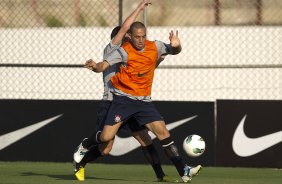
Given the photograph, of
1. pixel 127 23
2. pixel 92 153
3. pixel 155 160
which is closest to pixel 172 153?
pixel 155 160

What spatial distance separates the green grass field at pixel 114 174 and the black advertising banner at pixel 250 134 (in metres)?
0.29

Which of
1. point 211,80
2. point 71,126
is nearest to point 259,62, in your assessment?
point 211,80

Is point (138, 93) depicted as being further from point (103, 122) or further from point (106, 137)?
point (103, 122)

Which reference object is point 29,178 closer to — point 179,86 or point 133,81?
point 133,81

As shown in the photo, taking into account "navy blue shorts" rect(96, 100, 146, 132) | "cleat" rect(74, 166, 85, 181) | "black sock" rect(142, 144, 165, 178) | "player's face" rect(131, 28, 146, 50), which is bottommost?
"cleat" rect(74, 166, 85, 181)

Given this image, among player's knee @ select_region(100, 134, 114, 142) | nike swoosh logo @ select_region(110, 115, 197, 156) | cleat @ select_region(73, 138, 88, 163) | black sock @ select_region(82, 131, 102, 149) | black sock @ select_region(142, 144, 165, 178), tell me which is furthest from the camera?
nike swoosh logo @ select_region(110, 115, 197, 156)

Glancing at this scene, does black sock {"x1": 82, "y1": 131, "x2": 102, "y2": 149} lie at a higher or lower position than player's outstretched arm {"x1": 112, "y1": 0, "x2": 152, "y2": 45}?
lower

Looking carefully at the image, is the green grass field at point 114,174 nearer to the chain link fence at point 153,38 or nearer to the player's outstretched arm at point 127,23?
the player's outstretched arm at point 127,23

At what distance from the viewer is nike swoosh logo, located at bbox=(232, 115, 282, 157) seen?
49.5 feet

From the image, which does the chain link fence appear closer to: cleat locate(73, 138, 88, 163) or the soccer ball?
cleat locate(73, 138, 88, 163)

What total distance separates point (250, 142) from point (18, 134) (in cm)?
363

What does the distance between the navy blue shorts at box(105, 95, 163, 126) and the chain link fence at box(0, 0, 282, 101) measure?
7.05 m

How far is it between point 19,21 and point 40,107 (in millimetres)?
8066

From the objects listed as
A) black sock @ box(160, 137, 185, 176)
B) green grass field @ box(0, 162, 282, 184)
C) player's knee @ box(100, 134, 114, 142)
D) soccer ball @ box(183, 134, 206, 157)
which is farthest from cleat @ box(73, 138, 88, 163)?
soccer ball @ box(183, 134, 206, 157)
